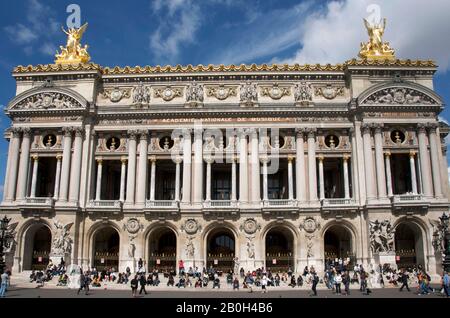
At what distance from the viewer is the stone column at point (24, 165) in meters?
42.8

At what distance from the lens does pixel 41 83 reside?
45.7 metres

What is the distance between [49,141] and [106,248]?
39.1 ft

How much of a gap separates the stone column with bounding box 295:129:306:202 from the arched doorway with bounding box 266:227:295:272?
368cm

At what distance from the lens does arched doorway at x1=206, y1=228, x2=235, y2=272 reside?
42.1m

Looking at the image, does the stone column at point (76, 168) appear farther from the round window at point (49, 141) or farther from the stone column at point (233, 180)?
the stone column at point (233, 180)

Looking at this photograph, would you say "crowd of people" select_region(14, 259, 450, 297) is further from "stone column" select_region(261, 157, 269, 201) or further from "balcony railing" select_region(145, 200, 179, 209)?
"stone column" select_region(261, 157, 269, 201)

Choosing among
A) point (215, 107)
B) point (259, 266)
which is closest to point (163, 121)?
point (215, 107)

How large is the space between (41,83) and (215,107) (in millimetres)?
17701

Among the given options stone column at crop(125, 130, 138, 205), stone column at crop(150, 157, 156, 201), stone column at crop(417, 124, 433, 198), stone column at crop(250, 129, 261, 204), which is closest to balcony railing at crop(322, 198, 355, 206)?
stone column at crop(250, 129, 261, 204)

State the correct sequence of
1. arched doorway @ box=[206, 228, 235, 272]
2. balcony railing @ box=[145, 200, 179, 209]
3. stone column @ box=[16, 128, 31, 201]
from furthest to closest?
stone column @ box=[16, 128, 31, 201] → arched doorway @ box=[206, 228, 235, 272] → balcony railing @ box=[145, 200, 179, 209]

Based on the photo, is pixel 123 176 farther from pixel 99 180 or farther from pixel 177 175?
pixel 177 175

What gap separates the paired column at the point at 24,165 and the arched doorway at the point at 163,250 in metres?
12.8

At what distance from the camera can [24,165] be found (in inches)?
1713
